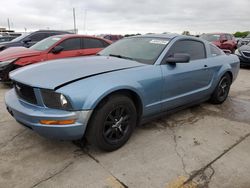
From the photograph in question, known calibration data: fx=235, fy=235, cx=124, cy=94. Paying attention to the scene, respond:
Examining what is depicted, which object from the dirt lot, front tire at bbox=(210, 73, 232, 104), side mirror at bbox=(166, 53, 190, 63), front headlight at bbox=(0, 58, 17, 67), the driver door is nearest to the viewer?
the dirt lot

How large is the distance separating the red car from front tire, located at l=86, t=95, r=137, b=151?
376 cm

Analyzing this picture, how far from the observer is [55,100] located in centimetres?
250

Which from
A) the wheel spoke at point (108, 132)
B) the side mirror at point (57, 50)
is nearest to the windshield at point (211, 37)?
the side mirror at point (57, 50)

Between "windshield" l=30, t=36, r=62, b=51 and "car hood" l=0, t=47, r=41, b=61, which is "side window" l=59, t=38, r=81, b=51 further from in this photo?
"car hood" l=0, t=47, r=41, b=61

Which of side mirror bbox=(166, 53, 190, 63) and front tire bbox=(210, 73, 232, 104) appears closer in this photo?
side mirror bbox=(166, 53, 190, 63)

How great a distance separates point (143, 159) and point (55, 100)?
1.24 meters

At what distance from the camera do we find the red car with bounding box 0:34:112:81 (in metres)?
5.65

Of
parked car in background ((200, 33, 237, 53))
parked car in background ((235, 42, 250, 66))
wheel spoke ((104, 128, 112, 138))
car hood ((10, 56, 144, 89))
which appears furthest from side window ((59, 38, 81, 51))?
parked car in background ((200, 33, 237, 53))

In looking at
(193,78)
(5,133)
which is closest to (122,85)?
(193,78)

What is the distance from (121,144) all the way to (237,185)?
54.4 inches

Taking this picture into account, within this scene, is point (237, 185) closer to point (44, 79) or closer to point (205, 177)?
point (205, 177)

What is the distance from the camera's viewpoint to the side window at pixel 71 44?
21.2ft

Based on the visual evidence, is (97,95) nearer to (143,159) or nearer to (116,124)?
(116,124)

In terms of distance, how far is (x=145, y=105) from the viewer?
3.16 m
